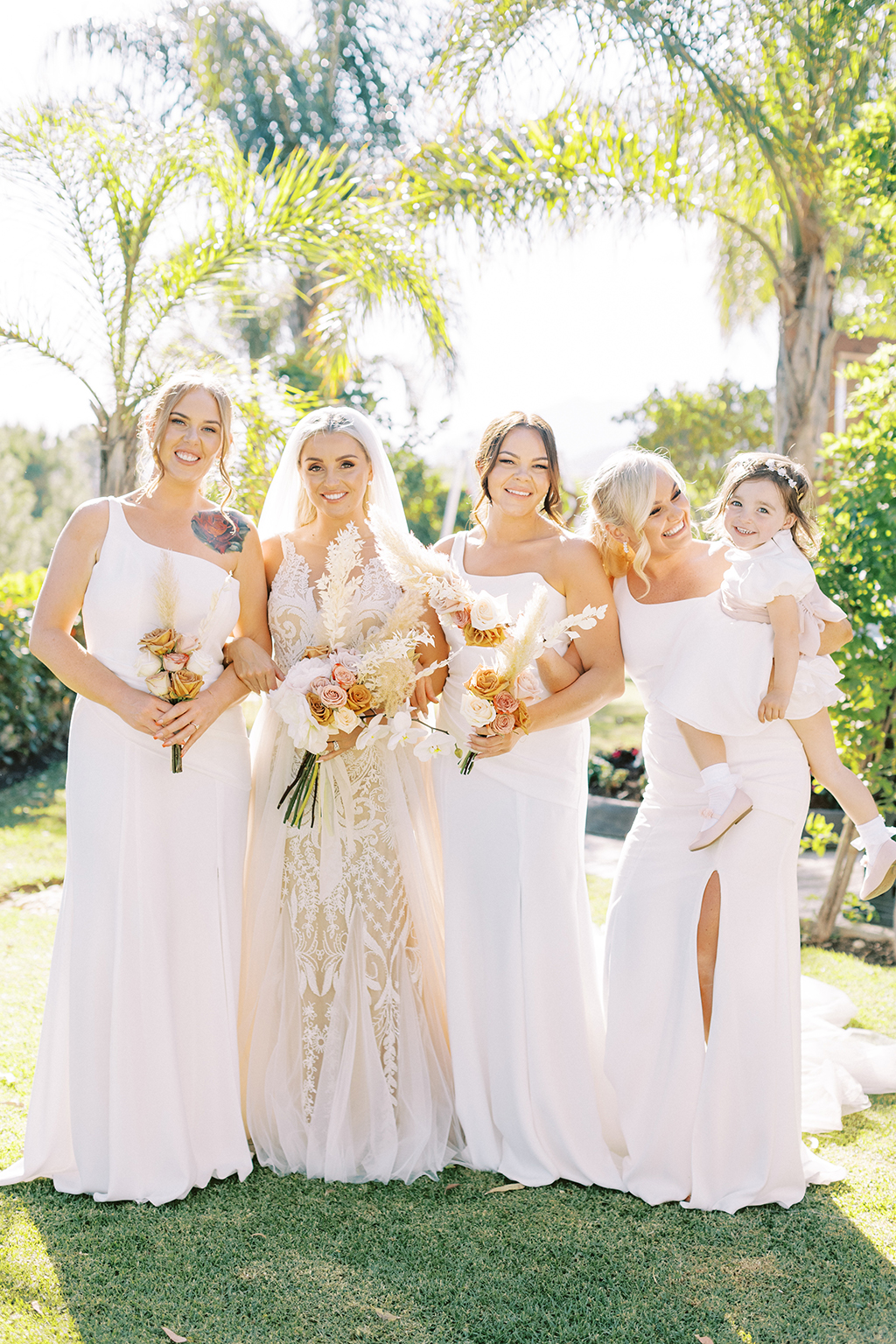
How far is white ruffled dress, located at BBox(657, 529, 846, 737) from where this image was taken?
358 centimetres

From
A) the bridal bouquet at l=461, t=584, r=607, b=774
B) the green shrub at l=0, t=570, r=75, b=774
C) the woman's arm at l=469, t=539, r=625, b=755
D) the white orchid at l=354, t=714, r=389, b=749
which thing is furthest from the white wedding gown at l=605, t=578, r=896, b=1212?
the green shrub at l=0, t=570, r=75, b=774

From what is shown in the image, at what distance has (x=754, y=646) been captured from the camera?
364cm

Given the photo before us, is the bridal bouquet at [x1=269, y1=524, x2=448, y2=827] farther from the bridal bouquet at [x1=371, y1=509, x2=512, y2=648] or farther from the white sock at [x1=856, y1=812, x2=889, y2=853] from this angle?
the white sock at [x1=856, y1=812, x2=889, y2=853]

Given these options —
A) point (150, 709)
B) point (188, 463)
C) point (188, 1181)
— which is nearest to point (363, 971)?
point (188, 1181)

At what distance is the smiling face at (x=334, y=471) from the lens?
3.95 metres

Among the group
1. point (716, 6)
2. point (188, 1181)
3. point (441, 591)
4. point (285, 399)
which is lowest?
point (188, 1181)

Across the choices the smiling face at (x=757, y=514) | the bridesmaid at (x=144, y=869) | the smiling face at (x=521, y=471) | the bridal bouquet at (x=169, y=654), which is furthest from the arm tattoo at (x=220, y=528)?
the smiling face at (x=757, y=514)

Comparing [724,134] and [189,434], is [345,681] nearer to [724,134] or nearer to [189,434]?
[189,434]

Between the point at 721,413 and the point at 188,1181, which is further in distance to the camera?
the point at 721,413

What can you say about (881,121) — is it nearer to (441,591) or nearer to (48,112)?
(441,591)

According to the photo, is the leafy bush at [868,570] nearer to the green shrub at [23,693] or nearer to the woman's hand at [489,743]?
the woman's hand at [489,743]

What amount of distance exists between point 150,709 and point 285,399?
4.88 meters

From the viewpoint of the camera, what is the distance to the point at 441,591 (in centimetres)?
354

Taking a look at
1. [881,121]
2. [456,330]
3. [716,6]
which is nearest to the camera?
[881,121]
